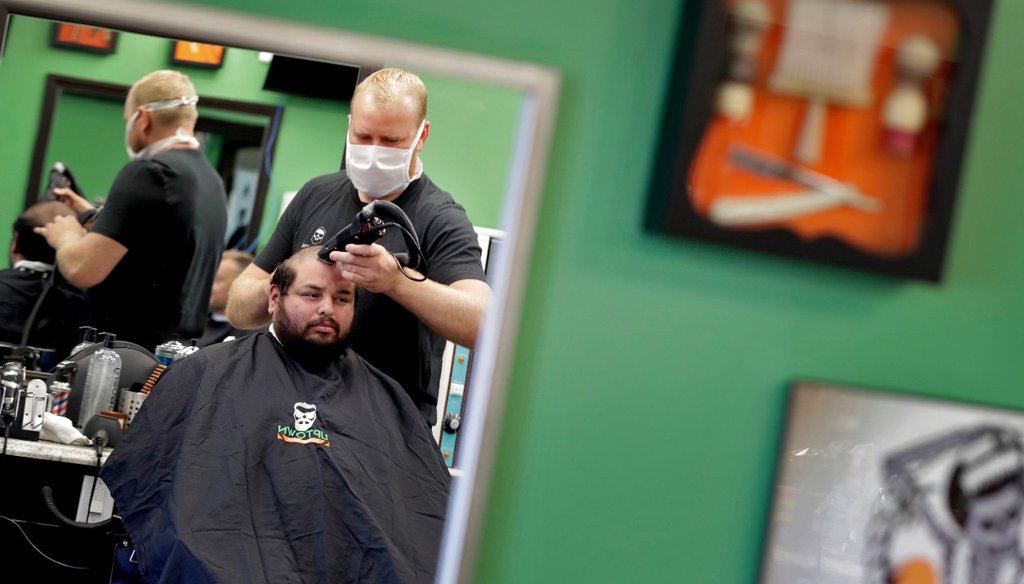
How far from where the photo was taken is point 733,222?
115 cm

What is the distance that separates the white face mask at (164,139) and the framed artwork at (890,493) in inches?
45.7

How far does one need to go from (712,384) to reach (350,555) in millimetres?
1061

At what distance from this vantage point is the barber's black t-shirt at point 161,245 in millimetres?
1668

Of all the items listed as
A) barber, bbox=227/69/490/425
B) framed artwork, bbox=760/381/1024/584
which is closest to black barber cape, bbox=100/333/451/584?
barber, bbox=227/69/490/425

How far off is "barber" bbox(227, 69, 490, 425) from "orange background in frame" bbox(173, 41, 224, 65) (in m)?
0.24

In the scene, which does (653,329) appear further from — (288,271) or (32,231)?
(32,231)

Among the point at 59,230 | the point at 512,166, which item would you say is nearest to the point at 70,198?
the point at 59,230

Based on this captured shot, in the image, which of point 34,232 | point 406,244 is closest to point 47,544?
point 34,232

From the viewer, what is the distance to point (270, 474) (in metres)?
2.00

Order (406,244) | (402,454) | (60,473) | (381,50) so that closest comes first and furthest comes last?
1. (381,50)
2. (406,244)
3. (402,454)
4. (60,473)

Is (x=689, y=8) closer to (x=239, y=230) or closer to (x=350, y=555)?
(x=239, y=230)

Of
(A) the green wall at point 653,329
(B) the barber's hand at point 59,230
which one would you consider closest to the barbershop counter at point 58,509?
(B) the barber's hand at point 59,230

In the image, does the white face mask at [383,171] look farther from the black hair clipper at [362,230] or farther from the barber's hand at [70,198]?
the barber's hand at [70,198]

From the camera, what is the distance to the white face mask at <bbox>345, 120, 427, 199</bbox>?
1.53 metres
